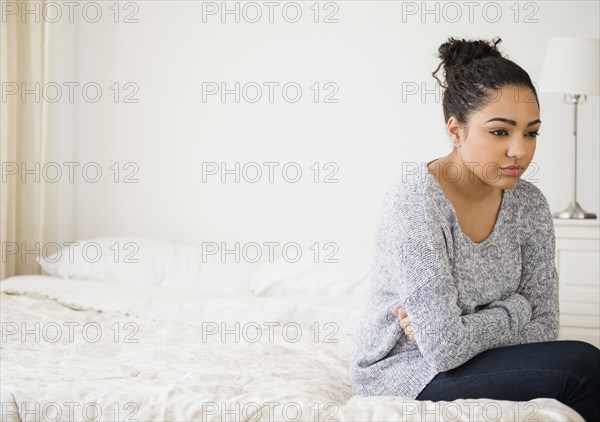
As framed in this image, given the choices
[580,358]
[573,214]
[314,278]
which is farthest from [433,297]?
[573,214]

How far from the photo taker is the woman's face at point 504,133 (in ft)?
4.87

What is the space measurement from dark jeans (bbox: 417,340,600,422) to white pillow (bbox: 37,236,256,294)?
5.23 ft

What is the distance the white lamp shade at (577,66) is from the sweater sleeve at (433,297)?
1573 mm

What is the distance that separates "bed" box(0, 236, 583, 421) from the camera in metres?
1.36

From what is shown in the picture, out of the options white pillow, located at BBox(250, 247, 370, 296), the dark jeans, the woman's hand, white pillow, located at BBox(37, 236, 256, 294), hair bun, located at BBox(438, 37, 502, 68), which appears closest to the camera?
the dark jeans

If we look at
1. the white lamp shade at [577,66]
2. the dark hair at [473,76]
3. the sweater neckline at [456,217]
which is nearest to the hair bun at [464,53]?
the dark hair at [473,76]

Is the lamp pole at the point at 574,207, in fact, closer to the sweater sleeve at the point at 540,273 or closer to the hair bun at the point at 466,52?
the sweater sleeve at the point at 540,273

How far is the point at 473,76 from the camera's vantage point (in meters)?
1.54

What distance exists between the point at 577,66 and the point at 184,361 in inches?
74.7

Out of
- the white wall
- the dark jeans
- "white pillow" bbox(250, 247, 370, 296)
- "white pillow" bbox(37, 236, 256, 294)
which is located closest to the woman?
the dark jeans

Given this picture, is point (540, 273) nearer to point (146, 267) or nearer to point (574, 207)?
point (574, 207)

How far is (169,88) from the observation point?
11.7 ft

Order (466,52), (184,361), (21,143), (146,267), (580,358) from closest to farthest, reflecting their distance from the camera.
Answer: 1. (580,358)
2. (466,52)
3. (184,361)
4. (146,267)
5. (21,143)

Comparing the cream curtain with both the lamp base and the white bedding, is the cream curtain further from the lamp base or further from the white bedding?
the lamp base
